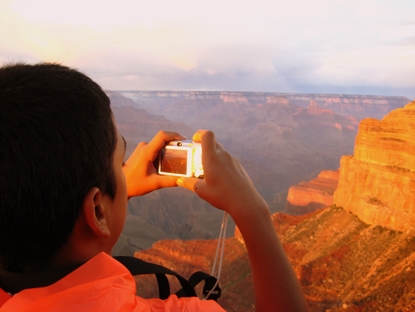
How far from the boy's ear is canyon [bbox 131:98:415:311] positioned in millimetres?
7615

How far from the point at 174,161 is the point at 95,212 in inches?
27.8

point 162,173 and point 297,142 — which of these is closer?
point 162,173

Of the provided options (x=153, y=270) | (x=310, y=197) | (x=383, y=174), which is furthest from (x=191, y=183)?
(x=310, y=197)

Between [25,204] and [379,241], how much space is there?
13.7 m

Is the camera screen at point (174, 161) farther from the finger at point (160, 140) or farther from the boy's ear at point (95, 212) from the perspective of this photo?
the boy's ear at point (95, 212)

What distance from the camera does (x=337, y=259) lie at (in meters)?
12.9

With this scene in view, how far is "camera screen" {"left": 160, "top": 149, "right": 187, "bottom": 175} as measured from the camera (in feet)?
5.63

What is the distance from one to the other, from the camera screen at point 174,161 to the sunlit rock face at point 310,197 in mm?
35576

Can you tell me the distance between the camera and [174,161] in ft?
5.74

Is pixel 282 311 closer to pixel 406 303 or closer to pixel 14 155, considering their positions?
pixel 14 155

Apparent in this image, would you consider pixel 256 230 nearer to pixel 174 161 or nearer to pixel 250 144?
pixel 174 161

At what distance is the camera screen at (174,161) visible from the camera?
172cm

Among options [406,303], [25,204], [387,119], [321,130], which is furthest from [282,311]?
[321,130]

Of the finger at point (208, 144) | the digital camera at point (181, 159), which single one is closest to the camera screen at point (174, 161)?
the digital camera at point (181, 159)
